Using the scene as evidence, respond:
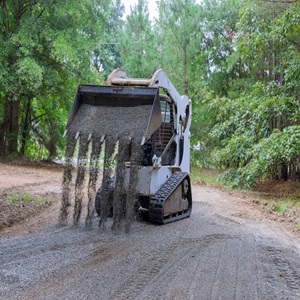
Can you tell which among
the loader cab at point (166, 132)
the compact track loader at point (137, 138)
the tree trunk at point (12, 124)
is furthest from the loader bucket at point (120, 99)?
the tree trunk at point (12, 124)

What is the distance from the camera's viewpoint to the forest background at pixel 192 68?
11461 mm

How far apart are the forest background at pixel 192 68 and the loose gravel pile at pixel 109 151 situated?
5465 millimetres

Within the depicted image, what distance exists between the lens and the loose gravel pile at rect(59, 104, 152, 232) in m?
5.53

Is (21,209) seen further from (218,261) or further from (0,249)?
(218,261)

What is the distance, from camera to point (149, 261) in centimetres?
442

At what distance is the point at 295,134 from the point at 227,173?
3.68 metres

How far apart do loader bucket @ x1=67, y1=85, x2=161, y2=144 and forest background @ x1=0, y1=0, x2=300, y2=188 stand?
17.4 feet

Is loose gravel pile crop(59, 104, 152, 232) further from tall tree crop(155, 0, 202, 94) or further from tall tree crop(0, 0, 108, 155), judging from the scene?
tall tree crop(155, 0, 202, 94)

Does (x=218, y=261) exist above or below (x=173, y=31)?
below

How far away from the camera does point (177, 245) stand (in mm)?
5180

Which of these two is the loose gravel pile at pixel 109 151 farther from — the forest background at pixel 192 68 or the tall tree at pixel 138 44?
the tall tree at pixel 138 44

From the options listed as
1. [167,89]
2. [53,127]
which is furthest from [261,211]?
[53,127]

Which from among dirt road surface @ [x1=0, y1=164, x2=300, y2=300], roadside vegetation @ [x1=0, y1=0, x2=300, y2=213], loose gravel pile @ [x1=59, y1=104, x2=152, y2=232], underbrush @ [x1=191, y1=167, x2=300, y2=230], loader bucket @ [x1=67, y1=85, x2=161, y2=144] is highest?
roadside vegetation @ [x1=0, y1=0, x2=300, y2=213]

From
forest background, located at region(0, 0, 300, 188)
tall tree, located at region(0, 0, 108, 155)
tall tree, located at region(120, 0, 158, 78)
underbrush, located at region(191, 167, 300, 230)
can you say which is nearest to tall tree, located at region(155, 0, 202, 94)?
forest background, located at region(0, 0, 300, 188)
